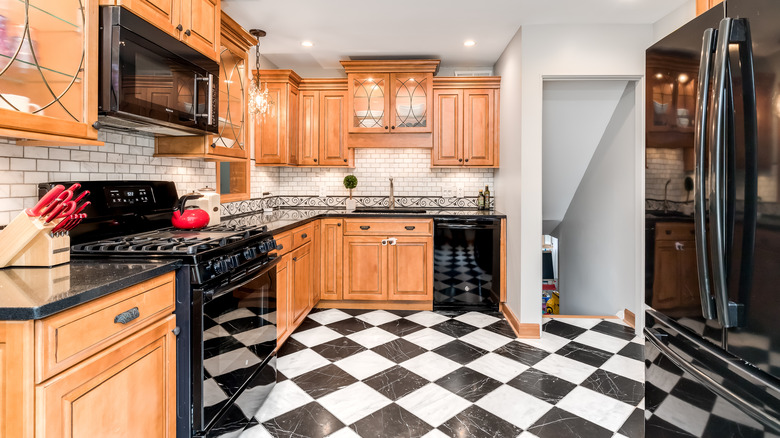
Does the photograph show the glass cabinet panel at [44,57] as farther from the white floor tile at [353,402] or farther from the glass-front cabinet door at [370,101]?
the glass-front cabinet door at [370,101]

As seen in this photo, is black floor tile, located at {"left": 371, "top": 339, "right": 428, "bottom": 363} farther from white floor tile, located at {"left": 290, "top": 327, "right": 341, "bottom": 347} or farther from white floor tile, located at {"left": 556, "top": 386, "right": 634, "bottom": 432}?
white floor tile, located at {"left": 556, "top": 386, "right": 634, "bottom": 432}

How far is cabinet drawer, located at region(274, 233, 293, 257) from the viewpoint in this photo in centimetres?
279

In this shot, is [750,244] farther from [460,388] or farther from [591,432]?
[460,388]

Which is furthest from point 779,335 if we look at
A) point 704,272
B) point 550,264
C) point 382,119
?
point 550,264

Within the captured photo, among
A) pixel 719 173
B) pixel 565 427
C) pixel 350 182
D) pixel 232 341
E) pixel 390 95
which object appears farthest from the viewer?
pixel 350 182

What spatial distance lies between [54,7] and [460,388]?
100 inches

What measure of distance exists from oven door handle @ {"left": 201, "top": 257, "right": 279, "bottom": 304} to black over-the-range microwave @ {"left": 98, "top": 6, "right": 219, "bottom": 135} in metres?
0.82

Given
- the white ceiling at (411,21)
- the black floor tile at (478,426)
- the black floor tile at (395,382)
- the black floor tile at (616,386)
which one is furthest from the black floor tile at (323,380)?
the white ceiling at (411,21)

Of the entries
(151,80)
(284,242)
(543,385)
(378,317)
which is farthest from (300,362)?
(151,80)

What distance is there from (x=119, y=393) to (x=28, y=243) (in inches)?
22.8

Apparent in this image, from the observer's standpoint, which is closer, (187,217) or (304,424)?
(304,424)

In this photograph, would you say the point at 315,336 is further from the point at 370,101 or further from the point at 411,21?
the point at 411,21

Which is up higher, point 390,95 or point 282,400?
point 390,95

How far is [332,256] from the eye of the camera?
12.9 feet
